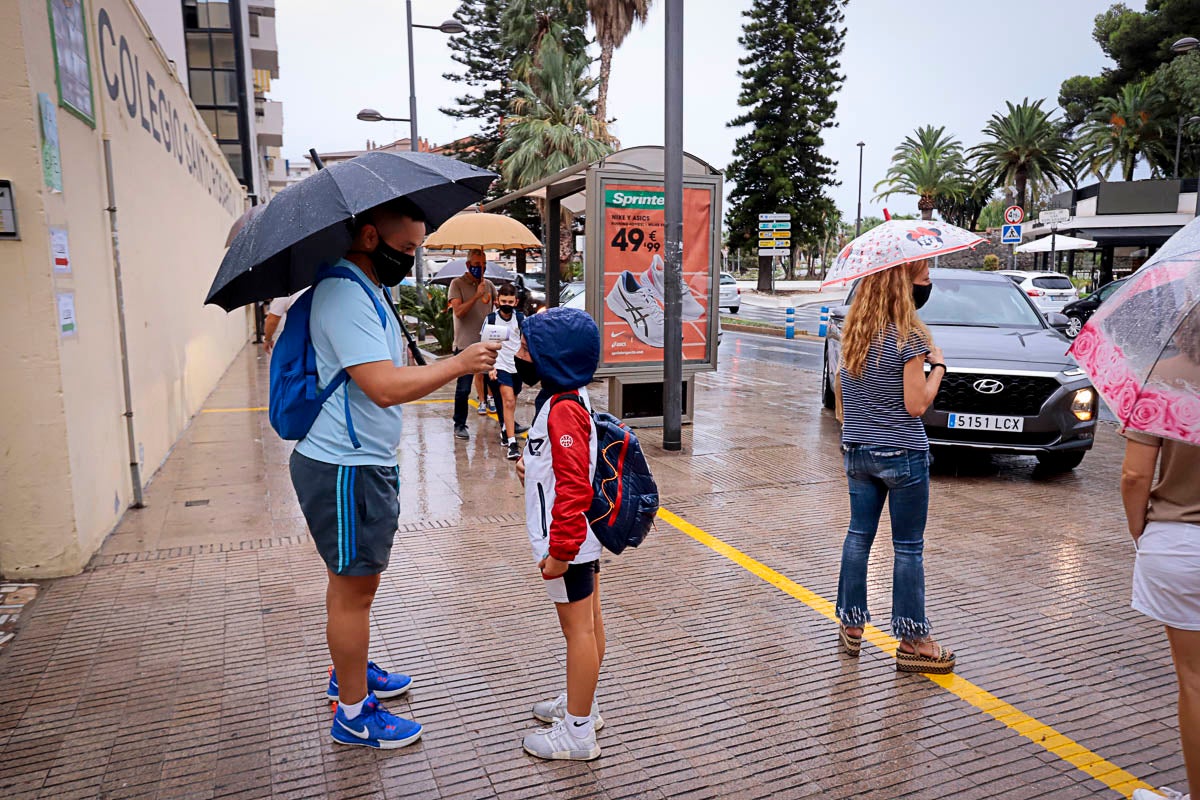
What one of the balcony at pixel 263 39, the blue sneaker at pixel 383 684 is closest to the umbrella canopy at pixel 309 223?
the blue sneaker at pixel 383 684

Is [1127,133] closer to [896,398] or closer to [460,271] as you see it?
[460,271]

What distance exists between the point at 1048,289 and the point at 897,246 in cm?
2619

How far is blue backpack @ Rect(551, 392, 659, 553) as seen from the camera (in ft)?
8.94

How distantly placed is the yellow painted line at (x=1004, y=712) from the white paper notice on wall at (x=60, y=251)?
4.10 metres

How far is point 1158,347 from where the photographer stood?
2109mm

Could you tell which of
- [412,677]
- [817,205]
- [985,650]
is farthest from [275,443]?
[817,205]

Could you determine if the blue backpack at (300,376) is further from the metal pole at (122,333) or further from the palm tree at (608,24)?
the palm tree at (608,24)

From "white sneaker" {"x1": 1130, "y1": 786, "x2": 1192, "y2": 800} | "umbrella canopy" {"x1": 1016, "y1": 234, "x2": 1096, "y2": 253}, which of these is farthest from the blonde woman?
"umbrella canopy" {"x1": 1016, "y1": 234, "x2": 1096, "y2": 253}

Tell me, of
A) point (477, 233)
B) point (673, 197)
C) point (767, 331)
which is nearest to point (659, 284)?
point (673, 197)

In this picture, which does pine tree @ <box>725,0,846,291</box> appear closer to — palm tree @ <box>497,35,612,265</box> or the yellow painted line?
palm tree @ <box>497,35,612,265</box>

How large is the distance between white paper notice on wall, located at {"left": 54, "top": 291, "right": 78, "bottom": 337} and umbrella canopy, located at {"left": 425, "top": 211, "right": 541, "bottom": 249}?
5229mm

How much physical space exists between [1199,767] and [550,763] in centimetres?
196

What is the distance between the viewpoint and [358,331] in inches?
102

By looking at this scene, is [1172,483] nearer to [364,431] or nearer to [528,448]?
[528,448]
